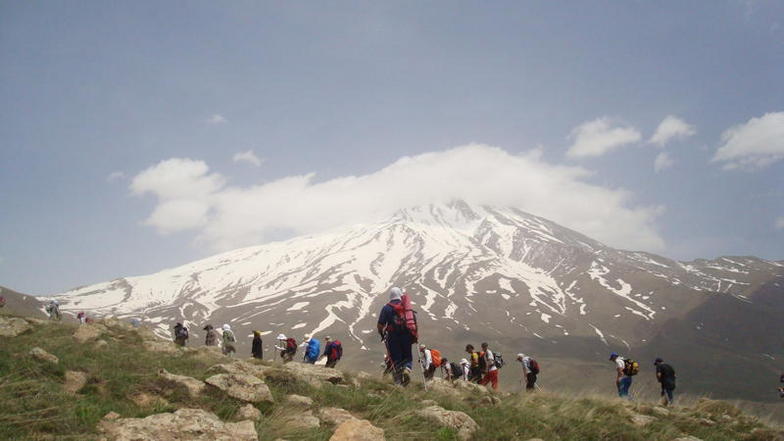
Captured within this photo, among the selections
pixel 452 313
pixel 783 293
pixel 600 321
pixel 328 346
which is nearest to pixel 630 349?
pixel 600 321

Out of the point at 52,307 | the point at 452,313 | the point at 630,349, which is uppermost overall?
the point at 52,307

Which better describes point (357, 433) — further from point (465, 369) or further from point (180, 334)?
point (180, 334)

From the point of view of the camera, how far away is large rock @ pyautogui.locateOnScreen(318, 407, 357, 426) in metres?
5.74

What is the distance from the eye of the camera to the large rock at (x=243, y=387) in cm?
600

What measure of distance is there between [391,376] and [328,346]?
6215 mm

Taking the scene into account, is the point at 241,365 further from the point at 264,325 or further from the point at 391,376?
the point at 264,325

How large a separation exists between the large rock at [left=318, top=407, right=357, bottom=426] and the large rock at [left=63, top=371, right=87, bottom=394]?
356 centimetres

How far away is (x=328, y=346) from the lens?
14.9m

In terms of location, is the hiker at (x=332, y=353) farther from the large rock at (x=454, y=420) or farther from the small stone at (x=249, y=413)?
the small stone at (x=249, y=413)

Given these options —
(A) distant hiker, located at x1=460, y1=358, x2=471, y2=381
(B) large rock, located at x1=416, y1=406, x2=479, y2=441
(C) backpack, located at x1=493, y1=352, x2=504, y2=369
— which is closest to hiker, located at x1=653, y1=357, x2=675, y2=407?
(C) backpack, located at x1=493, y1=352, x2=504, y2=369

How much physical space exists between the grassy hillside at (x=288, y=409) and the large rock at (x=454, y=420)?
4.9 inches

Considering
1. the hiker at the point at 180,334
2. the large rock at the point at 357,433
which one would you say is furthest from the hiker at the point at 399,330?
the hiker at the point at 180,334

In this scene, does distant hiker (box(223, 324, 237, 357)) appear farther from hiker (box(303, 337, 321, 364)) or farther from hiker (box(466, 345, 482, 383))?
hiker (box(466, 345, 482, 383))

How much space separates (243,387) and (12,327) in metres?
11.7
